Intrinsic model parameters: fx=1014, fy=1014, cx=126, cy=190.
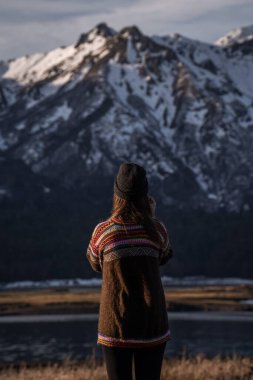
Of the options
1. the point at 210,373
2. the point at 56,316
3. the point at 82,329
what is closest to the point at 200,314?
the point at 56,316

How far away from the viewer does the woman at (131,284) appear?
10.9 metres

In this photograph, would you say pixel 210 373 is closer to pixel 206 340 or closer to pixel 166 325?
pixel 166 325

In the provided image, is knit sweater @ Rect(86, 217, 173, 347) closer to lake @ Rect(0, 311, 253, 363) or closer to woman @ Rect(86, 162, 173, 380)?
woman @ Rect(86, 162, 173, 380)

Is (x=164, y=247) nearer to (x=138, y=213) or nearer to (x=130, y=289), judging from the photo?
(x=138, y=213)

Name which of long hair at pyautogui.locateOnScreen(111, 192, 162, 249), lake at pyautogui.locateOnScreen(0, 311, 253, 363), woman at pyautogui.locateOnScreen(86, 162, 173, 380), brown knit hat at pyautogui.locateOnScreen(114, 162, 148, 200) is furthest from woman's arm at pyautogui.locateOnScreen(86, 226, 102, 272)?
lake at pyautogui.locateOnScreen(0, 311, 253, 363)

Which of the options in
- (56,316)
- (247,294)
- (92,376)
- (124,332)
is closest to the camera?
(124,332)

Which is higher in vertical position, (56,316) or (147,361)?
(147,361)

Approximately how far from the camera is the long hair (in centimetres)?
1109

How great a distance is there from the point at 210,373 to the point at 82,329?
79067mm

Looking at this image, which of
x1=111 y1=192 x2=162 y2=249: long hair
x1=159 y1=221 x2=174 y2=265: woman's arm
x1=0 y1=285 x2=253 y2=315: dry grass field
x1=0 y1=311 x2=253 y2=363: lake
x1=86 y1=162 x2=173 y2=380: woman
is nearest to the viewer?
x1=86 y1=162 x2=173 y2=380: woman

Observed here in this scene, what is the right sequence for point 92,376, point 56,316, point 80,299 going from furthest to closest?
point 80,299 < point 56,316 < point 92,376

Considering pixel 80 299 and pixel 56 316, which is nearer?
pixel 56 316

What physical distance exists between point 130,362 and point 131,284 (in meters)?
0.84

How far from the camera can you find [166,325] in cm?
1105
